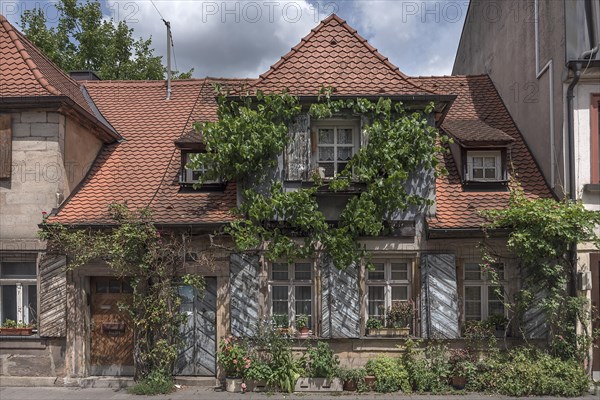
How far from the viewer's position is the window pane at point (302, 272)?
12148mm

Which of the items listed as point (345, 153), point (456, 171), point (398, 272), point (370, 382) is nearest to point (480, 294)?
point (398, 272)

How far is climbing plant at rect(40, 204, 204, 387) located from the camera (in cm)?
1138

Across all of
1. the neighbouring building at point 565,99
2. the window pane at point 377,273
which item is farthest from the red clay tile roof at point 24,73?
the neighbouring building at point 565,99

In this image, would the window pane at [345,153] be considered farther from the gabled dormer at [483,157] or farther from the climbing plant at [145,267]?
the climbing plant at [145,267]

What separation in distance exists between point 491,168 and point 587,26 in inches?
138

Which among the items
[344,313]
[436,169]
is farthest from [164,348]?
[436,169]

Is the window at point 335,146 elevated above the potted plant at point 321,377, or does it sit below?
above

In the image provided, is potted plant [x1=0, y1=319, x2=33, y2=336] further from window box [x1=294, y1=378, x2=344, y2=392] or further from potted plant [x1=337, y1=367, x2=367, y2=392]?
potted plant [x1=337, y1=367, x2=367, y2=392]

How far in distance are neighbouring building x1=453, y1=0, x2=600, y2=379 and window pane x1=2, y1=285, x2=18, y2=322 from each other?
11.6 meters

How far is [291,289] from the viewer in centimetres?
1211

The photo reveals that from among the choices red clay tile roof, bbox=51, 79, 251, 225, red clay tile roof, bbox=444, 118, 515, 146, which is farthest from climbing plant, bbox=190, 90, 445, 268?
red clay tile roof, bbox=444, 118, 515, 146

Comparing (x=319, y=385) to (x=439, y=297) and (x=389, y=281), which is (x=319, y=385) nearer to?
(x=389, y=281)

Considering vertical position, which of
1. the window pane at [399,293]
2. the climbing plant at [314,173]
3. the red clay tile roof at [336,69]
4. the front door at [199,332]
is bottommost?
the front door at [199,332]

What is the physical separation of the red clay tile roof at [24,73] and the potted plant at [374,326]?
7.70m
